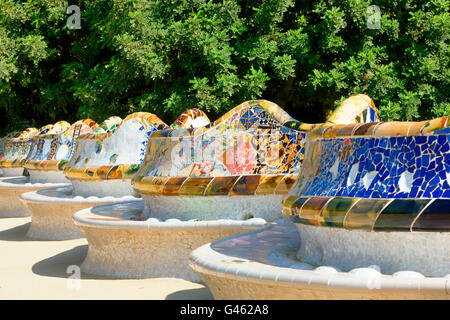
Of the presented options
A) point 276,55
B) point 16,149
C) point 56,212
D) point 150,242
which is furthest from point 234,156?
point 16,149

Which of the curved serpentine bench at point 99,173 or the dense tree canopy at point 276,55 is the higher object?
the dense tree canopy at point 276,55

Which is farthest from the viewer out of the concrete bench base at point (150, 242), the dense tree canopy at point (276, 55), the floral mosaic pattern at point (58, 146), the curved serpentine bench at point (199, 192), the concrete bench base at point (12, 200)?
the dense tree canopy at point (276, 55)

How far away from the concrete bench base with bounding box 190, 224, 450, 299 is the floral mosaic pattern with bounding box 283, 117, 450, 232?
311 millimetres

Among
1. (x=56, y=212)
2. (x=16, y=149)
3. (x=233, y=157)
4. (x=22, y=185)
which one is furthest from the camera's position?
(x=16, y=149)

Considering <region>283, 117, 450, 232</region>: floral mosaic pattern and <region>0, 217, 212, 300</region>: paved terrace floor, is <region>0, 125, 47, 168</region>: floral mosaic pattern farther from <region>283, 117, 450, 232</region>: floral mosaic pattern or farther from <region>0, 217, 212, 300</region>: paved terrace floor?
<region>283, 117, 450, 232</region>: floral mosaic pattern

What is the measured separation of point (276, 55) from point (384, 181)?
11.3 metres

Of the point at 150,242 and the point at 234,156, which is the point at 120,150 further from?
the point at 150,242

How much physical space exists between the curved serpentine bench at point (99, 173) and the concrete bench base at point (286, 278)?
445 centimetres

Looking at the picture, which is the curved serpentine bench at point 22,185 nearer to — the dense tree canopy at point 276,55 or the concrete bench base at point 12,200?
the concrete bench base at point 12,200

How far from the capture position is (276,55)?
15602 mm

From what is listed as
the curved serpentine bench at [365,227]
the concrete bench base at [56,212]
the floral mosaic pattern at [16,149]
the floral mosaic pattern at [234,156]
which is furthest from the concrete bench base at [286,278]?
the floral mosaic pattern at [16,149]

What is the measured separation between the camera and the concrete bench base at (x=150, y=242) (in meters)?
6.91

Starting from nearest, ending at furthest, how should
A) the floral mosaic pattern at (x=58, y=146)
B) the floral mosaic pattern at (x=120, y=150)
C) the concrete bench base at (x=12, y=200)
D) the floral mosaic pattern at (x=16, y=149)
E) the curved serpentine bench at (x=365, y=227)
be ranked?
the curved serpentine bench at (x=365, y=227) < the floral mosaic pattern at (x=120, y=150) < the floral mosaic pattern at (x=58, y=146) < the concrete bench base at (x=12, y=200) < the floral mosaic pattern at (x=16, y=149)
